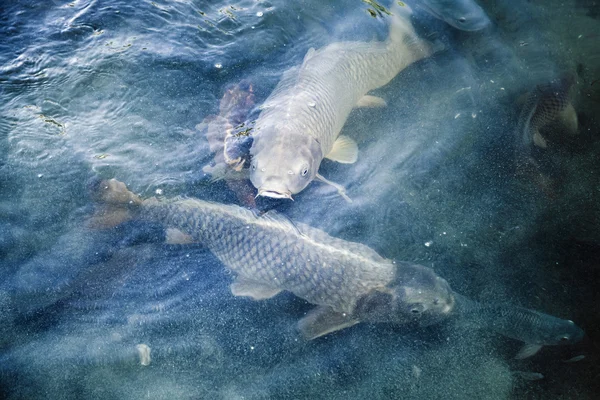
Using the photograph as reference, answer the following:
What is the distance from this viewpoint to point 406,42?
452 centimetres

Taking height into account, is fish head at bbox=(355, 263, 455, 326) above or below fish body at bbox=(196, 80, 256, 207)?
below

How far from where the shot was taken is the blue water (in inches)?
109

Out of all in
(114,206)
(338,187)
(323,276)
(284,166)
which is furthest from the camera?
(338,187)

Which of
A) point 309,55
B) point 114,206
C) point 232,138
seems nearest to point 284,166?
point 232,138

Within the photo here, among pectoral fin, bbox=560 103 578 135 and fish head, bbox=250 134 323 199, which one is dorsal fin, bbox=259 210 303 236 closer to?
fish head, bbox=250 134 323 199

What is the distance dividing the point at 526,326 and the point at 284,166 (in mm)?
2164

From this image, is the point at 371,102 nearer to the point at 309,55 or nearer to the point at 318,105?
the point at 318,105

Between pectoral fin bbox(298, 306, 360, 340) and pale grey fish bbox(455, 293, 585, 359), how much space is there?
0.86 meters

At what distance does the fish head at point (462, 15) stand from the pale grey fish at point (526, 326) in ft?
11.0

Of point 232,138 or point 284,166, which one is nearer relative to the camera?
point 284,166

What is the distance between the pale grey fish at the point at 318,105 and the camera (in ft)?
11.0

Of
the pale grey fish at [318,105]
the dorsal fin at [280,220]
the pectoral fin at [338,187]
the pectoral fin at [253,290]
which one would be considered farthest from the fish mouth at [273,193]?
the pectoral fin at [253,290]

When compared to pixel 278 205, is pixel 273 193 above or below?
above

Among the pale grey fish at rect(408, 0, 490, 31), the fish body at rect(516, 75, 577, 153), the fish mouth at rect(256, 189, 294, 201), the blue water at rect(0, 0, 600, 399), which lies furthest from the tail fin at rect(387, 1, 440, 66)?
the fish mouth at rect(256, 189, 294, 201)
